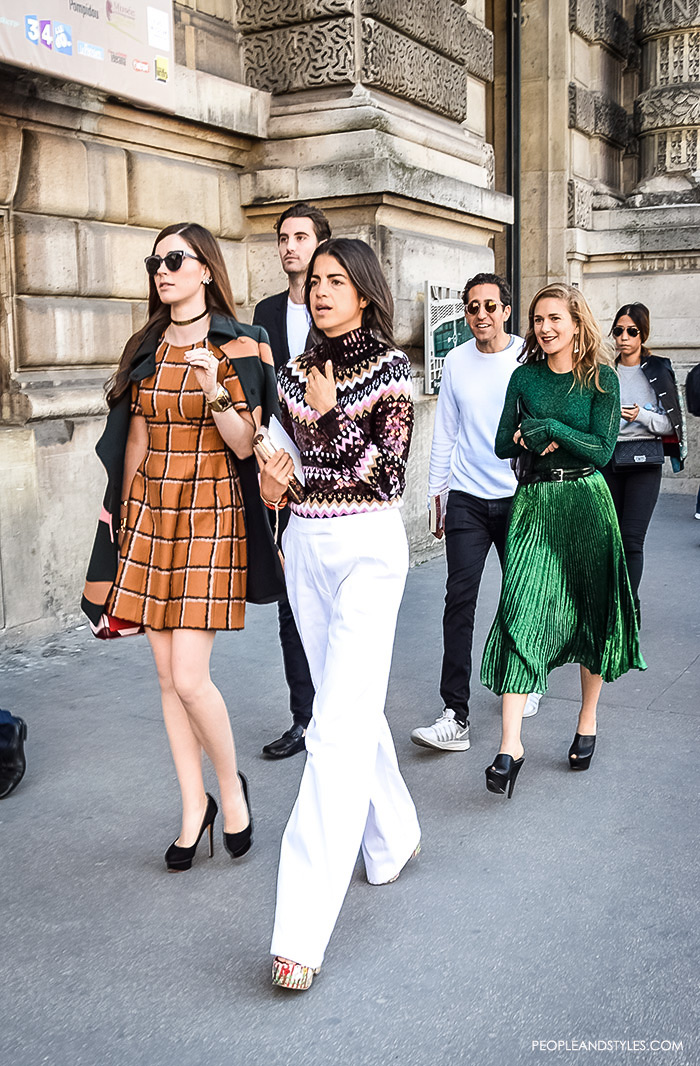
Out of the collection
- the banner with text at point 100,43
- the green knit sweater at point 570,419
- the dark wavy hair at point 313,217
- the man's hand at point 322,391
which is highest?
the banner with text at point 100,43

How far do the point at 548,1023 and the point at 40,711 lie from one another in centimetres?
305

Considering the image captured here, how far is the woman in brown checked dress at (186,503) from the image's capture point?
3354 millimetres

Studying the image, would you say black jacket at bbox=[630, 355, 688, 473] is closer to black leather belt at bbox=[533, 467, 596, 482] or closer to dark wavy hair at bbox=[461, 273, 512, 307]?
dark wavy hair at bbox=[461, 273, 512, 307]

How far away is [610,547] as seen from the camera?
4.26 metres

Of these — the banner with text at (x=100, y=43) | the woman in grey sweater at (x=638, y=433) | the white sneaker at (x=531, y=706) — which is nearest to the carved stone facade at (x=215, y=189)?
the banner with text at (x=100, y=43)

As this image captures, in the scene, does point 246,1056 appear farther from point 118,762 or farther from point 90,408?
point 90,408

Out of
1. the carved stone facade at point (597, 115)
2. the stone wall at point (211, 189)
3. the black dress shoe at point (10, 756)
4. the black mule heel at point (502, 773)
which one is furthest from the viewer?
the carved stone facade at point (597, 115)

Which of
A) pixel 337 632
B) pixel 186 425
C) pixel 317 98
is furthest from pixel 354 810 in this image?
pixel 317 98

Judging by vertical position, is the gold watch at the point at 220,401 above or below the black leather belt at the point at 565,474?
above

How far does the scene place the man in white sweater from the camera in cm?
471

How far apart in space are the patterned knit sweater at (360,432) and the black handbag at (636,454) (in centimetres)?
321

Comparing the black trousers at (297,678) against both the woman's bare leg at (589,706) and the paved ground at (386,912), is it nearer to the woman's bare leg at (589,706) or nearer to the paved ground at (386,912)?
the paved ground at (386,912)

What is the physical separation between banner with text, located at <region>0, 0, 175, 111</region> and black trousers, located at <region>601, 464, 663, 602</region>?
3.35m

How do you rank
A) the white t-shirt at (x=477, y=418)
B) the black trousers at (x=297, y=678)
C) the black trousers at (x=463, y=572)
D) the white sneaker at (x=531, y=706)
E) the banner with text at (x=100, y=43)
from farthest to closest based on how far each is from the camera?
the banner with text at (x=100, y=43), the white sneaker at (x=531, y=706), the white t-shirt at (x=477, y=418), the black trousers at (x=463, y=572), the black trousers at (x=297, y=678)
